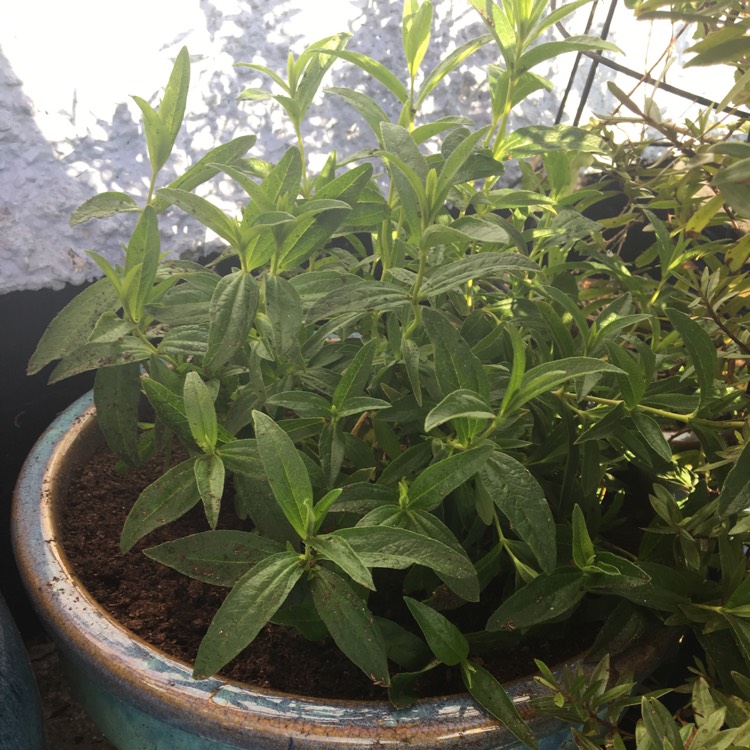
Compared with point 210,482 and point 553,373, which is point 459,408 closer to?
point 553,373

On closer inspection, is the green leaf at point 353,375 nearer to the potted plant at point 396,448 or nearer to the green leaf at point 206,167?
the potted plant at point 396,448

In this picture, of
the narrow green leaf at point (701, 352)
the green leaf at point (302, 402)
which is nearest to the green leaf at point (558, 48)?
the narrow green leaf at point (701, 352)

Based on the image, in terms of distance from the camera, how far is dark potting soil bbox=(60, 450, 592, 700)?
644 millimetres

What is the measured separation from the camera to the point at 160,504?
61cm

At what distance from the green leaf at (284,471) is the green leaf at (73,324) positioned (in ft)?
0.66

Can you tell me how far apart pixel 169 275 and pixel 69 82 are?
0.49m

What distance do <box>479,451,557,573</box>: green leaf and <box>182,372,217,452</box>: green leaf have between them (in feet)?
0.70

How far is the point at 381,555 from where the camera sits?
0.53 m

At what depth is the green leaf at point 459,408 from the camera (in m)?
0.51

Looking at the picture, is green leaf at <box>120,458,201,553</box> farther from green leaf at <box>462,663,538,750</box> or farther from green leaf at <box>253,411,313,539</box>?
green leaf at <box>462,663,538,750</box>

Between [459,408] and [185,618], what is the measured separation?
352mm

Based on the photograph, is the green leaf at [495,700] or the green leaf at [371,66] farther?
the green leaf at [371,66]

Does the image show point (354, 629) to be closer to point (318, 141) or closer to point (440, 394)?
point (440, 394)

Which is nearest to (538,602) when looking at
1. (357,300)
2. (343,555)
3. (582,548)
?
(582,548)
